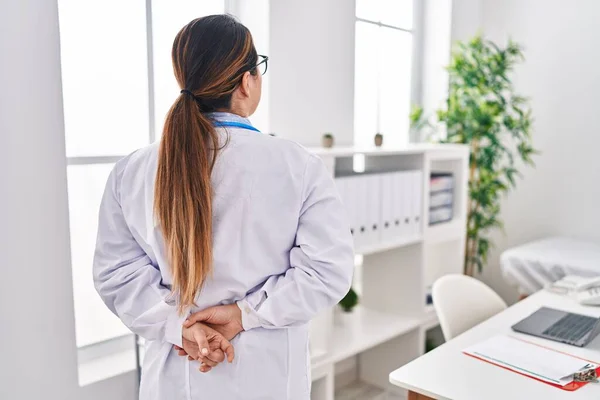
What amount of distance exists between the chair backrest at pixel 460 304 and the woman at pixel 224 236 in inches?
36.7

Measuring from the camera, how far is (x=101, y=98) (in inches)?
78.7

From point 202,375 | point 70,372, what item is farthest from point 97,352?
point 202,375

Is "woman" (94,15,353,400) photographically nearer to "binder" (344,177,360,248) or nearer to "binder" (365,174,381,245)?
"binder" (344,177,360,248)

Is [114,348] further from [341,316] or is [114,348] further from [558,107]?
[558,107]

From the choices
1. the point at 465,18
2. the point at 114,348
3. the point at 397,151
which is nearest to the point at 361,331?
the point at 397,151

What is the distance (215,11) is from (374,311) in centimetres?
163

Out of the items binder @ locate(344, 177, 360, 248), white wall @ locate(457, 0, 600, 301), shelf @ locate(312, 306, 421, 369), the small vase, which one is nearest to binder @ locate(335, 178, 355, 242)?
binder @ locate(344, 177, 360, 248)

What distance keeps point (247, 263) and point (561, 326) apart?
122cm

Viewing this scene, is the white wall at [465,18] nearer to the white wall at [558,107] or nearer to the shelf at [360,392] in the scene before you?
the white wall at [558,107]

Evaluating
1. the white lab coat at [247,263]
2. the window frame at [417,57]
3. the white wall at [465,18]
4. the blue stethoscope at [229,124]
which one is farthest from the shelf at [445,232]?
the blue stethoscope at [229,124]

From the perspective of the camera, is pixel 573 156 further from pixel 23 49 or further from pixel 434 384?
pixel 23 49

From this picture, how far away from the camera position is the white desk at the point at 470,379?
4.50 feet

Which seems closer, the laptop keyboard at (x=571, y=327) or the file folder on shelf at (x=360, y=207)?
the laptop keyboard at (x=571, y=327)

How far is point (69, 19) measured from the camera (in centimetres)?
188
